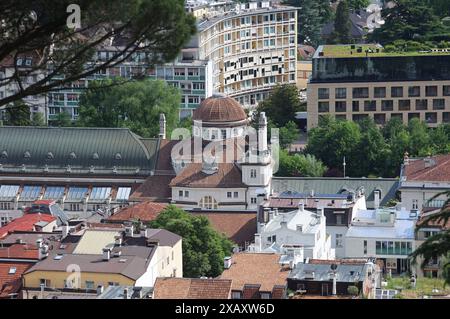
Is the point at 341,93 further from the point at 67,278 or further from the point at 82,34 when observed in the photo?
the point at 82,34

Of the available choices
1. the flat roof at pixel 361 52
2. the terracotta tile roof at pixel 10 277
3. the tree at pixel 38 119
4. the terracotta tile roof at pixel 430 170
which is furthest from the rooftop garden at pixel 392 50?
the terracotta tile roof at pixel 10 277

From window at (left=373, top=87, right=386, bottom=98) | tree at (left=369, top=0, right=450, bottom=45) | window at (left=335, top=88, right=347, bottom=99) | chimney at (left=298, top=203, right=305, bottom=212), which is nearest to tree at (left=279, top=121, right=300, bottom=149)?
window at (left=335, top=88, right=347, bottom=99)

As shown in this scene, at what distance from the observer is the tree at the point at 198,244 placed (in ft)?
168

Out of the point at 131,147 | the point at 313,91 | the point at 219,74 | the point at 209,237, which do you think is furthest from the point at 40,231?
the point at 219,74

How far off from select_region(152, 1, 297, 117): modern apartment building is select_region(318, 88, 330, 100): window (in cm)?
798

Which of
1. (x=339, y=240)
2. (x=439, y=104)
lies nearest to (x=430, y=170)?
(x=339, y=240)

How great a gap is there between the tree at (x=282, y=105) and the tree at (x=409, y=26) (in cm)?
733

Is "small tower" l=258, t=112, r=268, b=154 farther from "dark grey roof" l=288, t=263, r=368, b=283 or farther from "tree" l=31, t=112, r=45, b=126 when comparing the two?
"tree" l=31, t=112, r=45, b=126

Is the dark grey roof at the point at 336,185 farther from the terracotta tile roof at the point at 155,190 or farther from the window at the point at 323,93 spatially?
the window at the point at 323,93

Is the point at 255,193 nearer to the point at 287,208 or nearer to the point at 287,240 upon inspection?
the point at 287,208

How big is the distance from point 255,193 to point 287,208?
11.7 feet

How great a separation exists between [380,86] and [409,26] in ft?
32.0

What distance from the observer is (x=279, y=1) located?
366 feet

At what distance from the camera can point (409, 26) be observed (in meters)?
87.0
